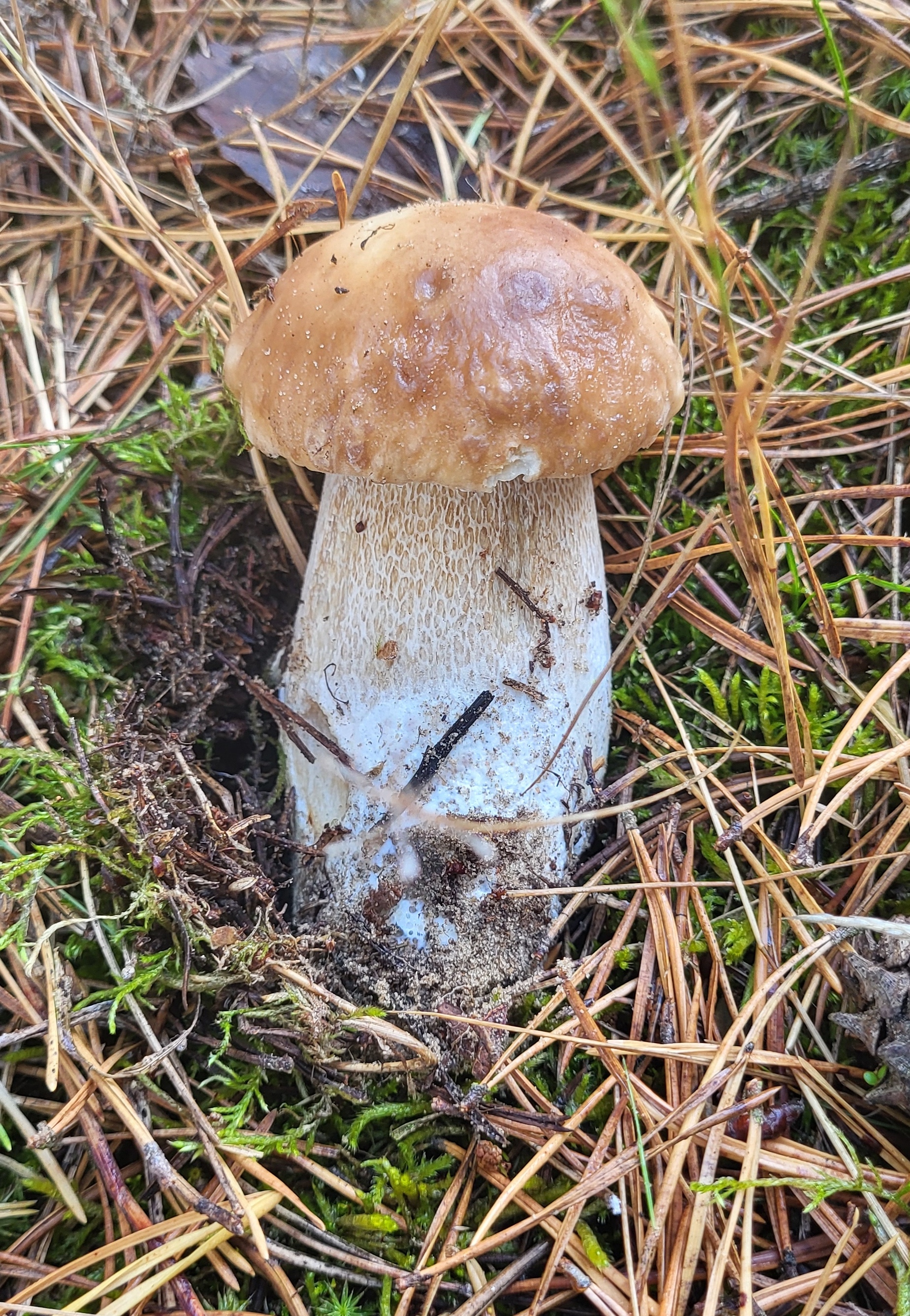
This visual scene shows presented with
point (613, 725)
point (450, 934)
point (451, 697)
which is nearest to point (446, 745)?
point (451, 697)

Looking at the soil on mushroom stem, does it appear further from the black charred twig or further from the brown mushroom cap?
the brown mushroom cap

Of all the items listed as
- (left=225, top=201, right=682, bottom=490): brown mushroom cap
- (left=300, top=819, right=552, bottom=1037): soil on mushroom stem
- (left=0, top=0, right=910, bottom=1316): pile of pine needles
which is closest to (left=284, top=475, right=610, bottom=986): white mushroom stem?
(left=300, top=819, right=552, bottom=1037): soil on mushroom stem

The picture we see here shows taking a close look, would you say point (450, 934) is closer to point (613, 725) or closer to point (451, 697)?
point (451, 697)

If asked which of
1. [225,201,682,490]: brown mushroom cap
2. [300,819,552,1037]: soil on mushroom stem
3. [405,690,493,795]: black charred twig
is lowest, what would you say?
[300,819,552,1037]: soil on mushroom stem

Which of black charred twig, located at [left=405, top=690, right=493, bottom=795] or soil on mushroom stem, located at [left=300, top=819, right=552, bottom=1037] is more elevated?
black charred twig, located at [left=405, top=690, right=493, bottom=795]

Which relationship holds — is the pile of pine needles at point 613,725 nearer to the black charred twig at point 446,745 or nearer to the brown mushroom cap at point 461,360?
the brown mushroom cap at point 461,360

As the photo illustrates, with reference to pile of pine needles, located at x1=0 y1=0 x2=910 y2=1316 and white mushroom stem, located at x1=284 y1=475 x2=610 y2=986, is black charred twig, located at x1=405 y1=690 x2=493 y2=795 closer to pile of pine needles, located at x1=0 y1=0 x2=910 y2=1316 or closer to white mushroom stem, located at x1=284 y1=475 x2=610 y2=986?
white mushroom stem, located at x1=284 y1=475 x2=610 y2=986

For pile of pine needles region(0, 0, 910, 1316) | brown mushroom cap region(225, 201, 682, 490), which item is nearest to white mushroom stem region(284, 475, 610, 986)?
pile of pine needles region(0, 0, 910, 1316)

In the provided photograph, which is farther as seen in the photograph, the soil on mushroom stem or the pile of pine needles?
the soil on mushroom stem

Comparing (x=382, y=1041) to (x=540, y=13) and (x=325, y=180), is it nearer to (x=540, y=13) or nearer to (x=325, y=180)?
(x=325, y=180)

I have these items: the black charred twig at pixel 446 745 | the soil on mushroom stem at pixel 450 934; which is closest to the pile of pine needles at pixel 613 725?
the soil on mushroom stem at pixel 450 934
